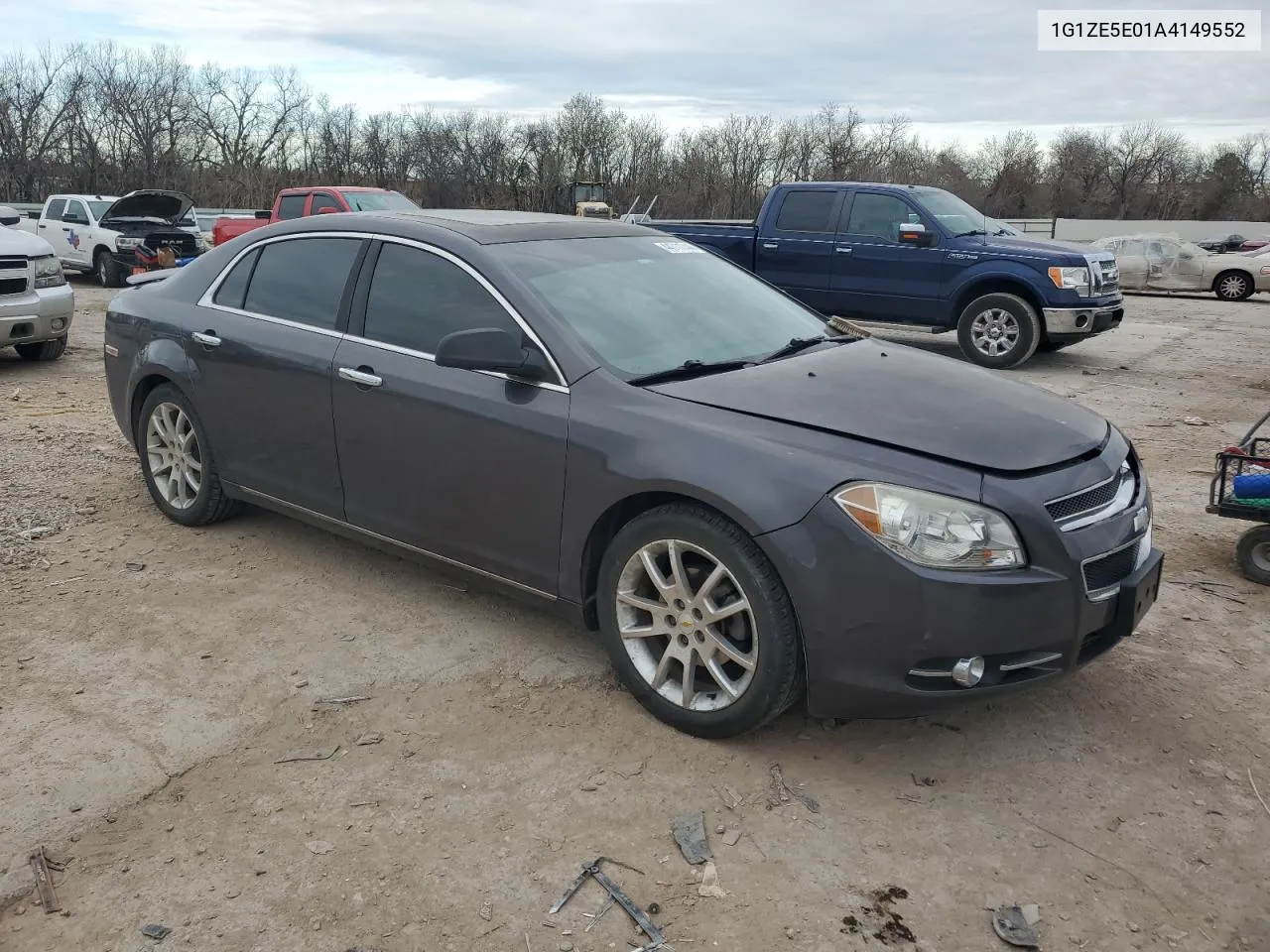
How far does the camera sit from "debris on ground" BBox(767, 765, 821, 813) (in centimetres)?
300

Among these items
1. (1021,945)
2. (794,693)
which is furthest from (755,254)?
(1021,945)

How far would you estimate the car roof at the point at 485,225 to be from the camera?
412 centimetres

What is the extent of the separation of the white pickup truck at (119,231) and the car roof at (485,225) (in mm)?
14551

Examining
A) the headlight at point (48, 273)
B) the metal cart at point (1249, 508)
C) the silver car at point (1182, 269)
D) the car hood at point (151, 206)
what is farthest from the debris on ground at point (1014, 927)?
the silver car at point (1182, 269)

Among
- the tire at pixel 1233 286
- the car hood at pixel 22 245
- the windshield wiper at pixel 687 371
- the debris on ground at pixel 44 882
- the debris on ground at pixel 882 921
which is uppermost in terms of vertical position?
the tire at pixel 1233 286

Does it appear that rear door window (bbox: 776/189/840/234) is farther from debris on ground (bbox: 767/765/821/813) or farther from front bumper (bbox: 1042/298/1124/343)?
debris on ground (bbox: 767/765/821/813)

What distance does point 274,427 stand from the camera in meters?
4.51

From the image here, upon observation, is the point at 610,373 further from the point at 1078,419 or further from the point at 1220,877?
the point at 1220,877

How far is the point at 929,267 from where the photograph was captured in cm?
1129

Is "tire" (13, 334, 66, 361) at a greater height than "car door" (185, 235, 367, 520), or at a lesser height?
lesser

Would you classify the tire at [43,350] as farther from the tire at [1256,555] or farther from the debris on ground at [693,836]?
the tire at [1256,555]

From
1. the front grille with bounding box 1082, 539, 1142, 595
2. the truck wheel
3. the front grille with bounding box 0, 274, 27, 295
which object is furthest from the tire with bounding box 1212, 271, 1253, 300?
the front grille with bounding box 0, 274, 27, 295

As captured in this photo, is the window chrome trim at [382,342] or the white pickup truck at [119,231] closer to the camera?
the window chrome trim at [382,342]

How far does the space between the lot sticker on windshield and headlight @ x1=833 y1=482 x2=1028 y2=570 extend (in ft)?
6.57
